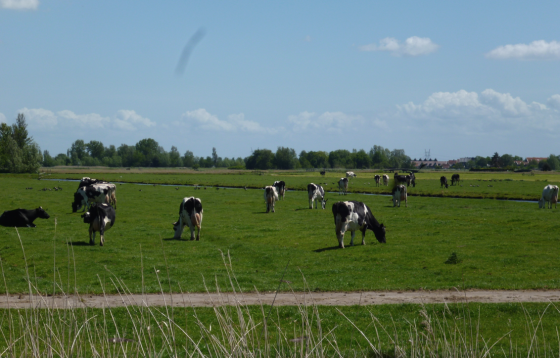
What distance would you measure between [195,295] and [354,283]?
4752 mm

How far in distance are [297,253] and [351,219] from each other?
2911mm

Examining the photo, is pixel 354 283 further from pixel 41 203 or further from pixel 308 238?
pixel 41 203

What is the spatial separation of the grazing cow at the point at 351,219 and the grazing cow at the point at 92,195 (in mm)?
23692

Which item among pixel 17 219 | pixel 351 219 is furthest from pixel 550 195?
pixel 17 219

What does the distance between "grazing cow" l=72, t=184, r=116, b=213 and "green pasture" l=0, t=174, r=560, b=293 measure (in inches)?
101

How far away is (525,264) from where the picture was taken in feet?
57.7

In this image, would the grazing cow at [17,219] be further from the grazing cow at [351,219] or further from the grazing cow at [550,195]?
the grazing cow at [550,195]

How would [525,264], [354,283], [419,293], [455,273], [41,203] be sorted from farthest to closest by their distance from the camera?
[41,203], [525,264], [455,273], [354,283], [419,293]

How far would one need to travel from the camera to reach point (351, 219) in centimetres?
2153

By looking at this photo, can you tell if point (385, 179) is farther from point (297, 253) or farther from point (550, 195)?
point (297, 253)

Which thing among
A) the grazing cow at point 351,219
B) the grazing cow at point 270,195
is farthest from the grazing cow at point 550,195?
the grazing cow at point 351,219

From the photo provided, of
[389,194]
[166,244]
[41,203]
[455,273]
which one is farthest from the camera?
[389,194]

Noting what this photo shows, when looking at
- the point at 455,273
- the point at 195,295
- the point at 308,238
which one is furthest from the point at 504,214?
the point at 195,295

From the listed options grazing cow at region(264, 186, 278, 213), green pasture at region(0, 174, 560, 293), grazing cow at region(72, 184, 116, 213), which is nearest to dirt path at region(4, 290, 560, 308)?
green pasture at region(0, 174, 560, 293)
